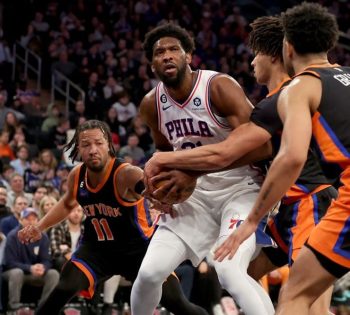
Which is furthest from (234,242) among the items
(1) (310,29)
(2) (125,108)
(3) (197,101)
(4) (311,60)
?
(2) (125,108)

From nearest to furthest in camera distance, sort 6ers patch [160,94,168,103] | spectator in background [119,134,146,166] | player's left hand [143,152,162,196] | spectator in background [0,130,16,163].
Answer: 1. player's left hand [143,152,162,196]
2. 6ers patch [160,94,168,103]
3. spectator in background [0,130,16,163]
4. spectator in background [119,134,146,166]

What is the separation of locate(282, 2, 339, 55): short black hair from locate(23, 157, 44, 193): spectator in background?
314 inches

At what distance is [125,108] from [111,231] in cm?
843

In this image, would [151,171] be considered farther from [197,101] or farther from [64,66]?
[64,66]

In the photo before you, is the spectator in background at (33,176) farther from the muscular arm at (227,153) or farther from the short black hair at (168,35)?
the muscular arm at (227,153)

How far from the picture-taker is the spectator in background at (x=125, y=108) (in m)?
14.6

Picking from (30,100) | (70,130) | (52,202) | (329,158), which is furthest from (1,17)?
(329,158)

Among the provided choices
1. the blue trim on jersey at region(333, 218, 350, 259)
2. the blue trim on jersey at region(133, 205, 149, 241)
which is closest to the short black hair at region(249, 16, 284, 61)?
the blue trim on jersey at region(333, 218, 350, 259)

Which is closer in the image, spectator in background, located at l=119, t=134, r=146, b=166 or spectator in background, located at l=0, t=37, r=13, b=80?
spectator in background, located at l=119, t=134, r=146, b=166

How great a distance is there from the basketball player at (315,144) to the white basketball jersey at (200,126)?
1151 mm

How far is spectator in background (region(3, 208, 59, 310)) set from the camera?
29.3 ft

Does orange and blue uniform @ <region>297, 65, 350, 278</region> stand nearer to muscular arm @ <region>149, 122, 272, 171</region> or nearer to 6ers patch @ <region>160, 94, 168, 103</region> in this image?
muscular arm @ <region>149, 122, 272, 171</region>

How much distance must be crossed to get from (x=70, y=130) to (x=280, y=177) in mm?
9724

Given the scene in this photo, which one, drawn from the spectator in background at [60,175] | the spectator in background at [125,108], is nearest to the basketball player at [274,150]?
the spectator in background at [60,175]
